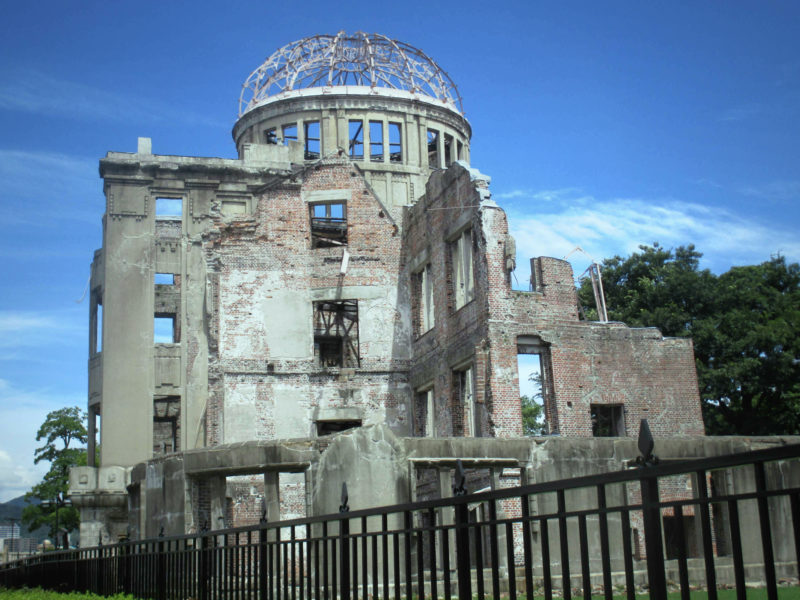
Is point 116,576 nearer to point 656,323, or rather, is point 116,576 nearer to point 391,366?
point 391,366

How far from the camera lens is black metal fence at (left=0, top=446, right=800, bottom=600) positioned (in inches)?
162

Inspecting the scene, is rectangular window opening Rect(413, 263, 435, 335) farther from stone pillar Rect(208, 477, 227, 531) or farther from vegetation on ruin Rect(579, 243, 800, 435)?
vegetation on ruin Rect(579, 243, 800, 435)

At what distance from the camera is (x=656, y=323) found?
3650 centimetres

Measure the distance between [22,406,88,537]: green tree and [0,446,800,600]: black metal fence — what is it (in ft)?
94.8

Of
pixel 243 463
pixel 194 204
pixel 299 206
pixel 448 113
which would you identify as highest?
pixel 448 113

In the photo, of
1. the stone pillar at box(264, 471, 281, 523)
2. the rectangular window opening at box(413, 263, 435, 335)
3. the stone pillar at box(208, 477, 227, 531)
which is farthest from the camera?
the rectangular window opening at box(413, 263, 435, 335)

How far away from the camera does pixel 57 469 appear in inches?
1933

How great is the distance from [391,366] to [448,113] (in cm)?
1878

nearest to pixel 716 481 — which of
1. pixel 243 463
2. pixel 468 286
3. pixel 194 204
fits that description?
pixel 468 286

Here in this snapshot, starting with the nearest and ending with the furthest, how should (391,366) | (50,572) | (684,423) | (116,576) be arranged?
(116,576)
(50,572)
(684,423)
(391,366)

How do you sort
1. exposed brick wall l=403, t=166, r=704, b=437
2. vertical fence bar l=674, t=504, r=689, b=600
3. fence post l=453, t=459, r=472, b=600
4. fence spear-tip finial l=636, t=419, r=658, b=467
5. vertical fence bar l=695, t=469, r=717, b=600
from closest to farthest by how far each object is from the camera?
vertical fence bar l=695, t=469, r=717, b=600 → vertical fence bar l=674, t=504, r=689, b=600 → fence spear-tip finial l=636, t=419, r=658, b=467 → fence post l=453, t=459, r=472, b=600 → exposed brick wall l=403, t=166, r=704, b=437

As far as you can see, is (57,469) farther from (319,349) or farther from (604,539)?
(604,539)

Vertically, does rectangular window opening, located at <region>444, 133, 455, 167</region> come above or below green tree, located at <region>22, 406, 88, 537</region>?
above

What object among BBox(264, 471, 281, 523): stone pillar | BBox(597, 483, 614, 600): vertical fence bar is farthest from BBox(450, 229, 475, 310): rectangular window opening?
BBox(597, 483, 614, 600): vertical fence bar
